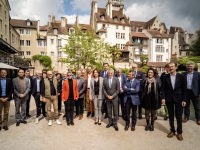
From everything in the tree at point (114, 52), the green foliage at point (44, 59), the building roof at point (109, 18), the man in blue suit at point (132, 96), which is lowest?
the man in blue suit at point (132, 96)

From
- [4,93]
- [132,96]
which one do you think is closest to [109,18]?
[132,96]

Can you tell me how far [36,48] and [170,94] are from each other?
42.8 meters

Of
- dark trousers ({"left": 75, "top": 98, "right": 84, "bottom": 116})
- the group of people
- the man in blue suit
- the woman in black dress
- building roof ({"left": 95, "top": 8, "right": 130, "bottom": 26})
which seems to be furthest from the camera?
building roof ({"left": 95, "top": 8, "right": 130, "bottom": 26})

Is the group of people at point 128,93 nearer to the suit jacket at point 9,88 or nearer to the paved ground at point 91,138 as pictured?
the suit jacket at point 9,88

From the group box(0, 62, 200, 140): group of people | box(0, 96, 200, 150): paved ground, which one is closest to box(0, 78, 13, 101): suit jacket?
box(0, 62, 200, 140): group of people

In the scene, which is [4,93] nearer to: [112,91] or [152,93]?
[112,91]

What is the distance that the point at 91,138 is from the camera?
15.8 feet

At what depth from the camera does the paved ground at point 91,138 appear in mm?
4273

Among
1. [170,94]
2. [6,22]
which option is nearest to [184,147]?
[170,94]

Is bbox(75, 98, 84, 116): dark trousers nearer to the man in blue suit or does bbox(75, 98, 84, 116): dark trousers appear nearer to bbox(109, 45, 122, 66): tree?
the man in blue suit

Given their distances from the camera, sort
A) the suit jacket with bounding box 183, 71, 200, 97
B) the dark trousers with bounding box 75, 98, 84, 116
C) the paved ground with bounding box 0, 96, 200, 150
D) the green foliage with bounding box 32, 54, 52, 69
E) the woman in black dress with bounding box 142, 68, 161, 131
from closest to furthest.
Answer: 1. the paved ground with bounding box 0, 96, 200, 150
2. the woman in black dress with bounding box 142, 68, 161, 131
3. the suit jacket with bounding box 183, 71, 200, 97
4. the dark trousers with bounding box 75, 98, 84, 116
5. the green foliage with bounding box 32, 54, 52, 69

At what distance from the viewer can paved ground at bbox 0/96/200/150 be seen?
4273mm

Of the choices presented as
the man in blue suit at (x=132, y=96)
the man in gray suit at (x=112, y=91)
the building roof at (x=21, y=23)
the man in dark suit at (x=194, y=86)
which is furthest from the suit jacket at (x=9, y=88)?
the building roof at (x=21, y=23)

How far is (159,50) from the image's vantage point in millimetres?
51125
